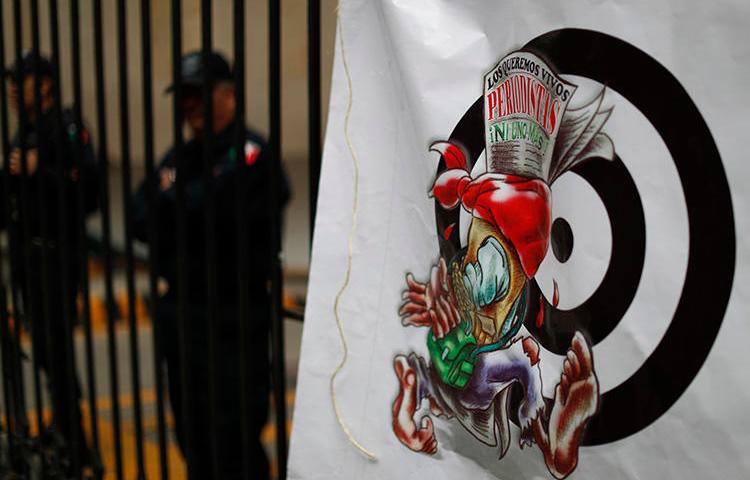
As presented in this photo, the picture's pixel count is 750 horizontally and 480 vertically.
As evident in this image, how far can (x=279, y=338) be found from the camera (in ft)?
7.59

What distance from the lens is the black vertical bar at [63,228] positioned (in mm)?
2994

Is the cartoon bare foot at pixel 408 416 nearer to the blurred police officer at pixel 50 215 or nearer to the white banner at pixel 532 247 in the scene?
the white banner at pixel 532 247

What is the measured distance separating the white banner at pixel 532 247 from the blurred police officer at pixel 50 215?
1.48 meters

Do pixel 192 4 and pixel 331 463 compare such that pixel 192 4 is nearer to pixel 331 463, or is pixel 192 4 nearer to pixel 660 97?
pixel 331 463

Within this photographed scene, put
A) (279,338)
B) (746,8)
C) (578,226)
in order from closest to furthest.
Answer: (746,8) → (578,226) → (279,338)

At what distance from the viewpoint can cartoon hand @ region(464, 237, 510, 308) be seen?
64.8 inches

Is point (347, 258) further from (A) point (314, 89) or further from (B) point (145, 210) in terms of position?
(B) point (145, 210)

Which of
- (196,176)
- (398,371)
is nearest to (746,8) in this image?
(398,371)

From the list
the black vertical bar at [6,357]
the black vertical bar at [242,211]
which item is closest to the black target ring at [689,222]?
the black vertical bar at [242,211]

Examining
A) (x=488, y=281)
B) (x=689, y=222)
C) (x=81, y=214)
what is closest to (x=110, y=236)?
(x=81, y=214)

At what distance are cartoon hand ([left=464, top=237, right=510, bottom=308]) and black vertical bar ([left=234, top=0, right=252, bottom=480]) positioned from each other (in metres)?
0.83

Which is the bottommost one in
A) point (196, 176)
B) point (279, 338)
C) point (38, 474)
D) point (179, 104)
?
point (38, 474)

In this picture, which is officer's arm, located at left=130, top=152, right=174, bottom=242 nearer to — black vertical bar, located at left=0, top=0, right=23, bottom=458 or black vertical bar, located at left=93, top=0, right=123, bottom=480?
black vertical bar, located at left=93, top=0, right=123, bottom=480

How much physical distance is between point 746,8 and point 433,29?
24.5 inches
